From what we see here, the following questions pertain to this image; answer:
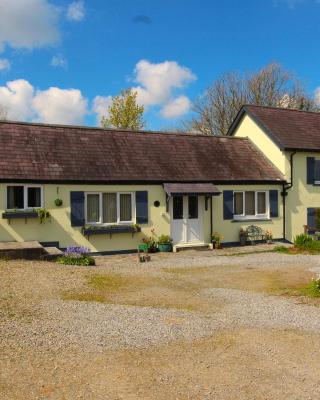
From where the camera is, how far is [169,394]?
484 cm

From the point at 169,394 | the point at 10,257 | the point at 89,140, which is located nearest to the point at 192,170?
the point at 89,140

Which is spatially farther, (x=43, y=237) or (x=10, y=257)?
(x=43, y=237)

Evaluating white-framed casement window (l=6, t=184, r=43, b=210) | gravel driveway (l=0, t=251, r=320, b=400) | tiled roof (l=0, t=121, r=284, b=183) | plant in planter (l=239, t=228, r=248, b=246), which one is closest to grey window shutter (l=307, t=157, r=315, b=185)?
tiled roof (l=0, t=121, r=284, b=183)

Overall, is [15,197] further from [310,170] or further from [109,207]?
[310,170]

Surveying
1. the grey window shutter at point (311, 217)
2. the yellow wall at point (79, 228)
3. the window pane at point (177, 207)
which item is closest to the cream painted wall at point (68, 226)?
the yellow wall at point (79, 228)

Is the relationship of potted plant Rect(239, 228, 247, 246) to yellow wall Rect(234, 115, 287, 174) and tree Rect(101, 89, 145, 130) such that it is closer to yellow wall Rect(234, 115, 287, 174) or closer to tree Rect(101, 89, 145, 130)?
yellow wall Rect(234, 115, 287, 174)

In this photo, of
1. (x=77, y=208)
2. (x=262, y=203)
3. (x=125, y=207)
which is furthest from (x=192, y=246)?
(x=77, y=208)

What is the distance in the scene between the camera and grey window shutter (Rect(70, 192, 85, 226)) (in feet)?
50.8

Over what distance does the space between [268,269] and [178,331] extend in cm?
681

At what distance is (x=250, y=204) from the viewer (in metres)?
19.1

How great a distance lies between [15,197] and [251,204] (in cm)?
1034

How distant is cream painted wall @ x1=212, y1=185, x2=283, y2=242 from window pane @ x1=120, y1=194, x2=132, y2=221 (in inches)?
152

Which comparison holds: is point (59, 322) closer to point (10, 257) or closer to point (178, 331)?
point (178, 331)

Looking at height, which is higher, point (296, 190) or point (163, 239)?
point (296, 190)
